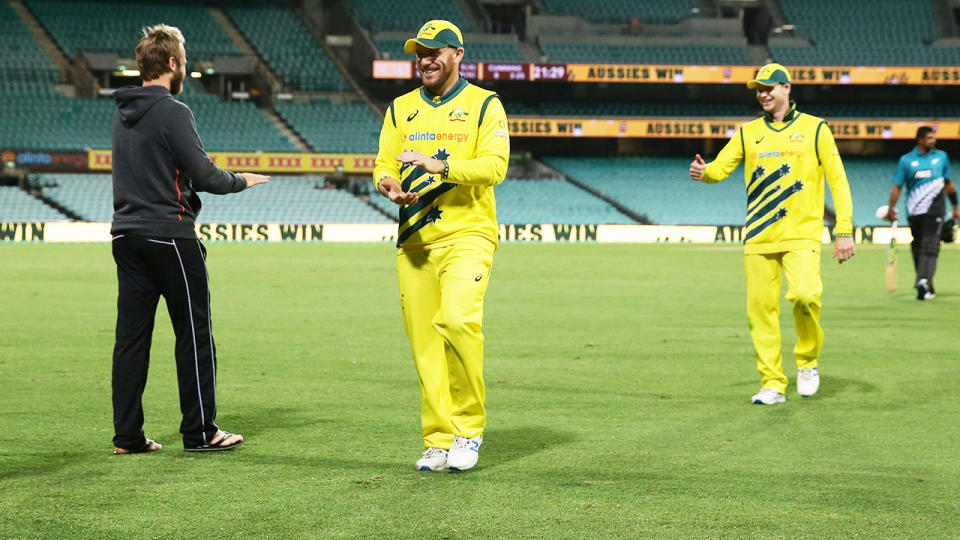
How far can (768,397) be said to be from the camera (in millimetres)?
8250

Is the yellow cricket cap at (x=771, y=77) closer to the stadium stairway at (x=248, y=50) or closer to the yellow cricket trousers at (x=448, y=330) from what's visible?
the yellow cricket trousers at (x=448, y=330)

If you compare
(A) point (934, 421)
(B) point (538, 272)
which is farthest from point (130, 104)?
(B) point (538, 272)

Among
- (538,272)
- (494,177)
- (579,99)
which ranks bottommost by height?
(538,272)

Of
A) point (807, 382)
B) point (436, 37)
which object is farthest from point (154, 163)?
point (807, 382)

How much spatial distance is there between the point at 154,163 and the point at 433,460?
2105 mm

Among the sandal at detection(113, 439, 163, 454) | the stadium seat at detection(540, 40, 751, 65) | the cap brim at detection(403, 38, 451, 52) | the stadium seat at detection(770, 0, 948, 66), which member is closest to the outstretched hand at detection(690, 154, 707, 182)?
the cap brim at detection(403, 38, 451, 52)

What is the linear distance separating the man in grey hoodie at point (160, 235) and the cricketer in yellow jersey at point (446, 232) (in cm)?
88

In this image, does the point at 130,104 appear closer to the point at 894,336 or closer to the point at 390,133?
the point at 390,133

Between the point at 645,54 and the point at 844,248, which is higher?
the point at 645,54

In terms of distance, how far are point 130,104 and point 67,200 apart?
3929 centimetres

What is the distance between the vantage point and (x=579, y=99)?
188ft

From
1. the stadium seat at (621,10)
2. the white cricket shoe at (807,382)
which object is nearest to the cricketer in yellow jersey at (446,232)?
the white cricket shoe at (807,382)

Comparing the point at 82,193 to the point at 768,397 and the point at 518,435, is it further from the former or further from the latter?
the point at 518,435

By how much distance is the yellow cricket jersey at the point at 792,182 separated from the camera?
8508mm
